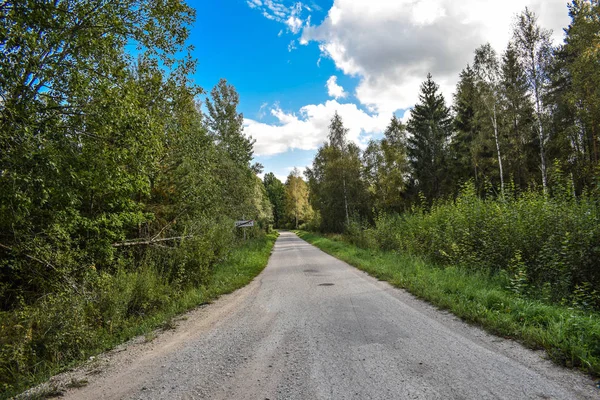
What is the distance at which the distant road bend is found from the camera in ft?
10.4

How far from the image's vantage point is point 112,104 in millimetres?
5801

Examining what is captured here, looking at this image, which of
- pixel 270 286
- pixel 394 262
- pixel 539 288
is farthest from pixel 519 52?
pixel 270 286

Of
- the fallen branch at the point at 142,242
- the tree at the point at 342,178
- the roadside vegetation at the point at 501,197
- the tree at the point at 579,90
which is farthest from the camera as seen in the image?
the tree at the point at 342,178

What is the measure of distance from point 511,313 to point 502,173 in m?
25.5

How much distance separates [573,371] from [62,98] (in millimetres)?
8460

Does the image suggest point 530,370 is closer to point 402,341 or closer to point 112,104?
point 402,341

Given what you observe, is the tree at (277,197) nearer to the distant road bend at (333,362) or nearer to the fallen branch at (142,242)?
the fallen branch at (142,242)

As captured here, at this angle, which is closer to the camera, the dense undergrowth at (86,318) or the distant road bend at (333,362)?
the distant road bend at (333,362)

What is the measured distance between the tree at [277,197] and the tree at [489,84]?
6661 cm

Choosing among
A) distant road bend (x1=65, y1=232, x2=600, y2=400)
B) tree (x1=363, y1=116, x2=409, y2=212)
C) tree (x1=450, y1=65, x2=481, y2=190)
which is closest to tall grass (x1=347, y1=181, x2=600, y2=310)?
distant road bend (x1=65, y1=232, x2=600, y2=400)

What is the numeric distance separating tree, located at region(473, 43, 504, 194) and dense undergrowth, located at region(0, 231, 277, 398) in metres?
23.4

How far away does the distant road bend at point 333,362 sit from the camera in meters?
3.17

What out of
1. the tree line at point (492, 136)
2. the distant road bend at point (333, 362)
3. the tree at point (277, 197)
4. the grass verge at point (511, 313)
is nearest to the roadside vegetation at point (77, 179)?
the distant road bend at point (333, 362)

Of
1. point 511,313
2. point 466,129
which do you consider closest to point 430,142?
point 466,129
